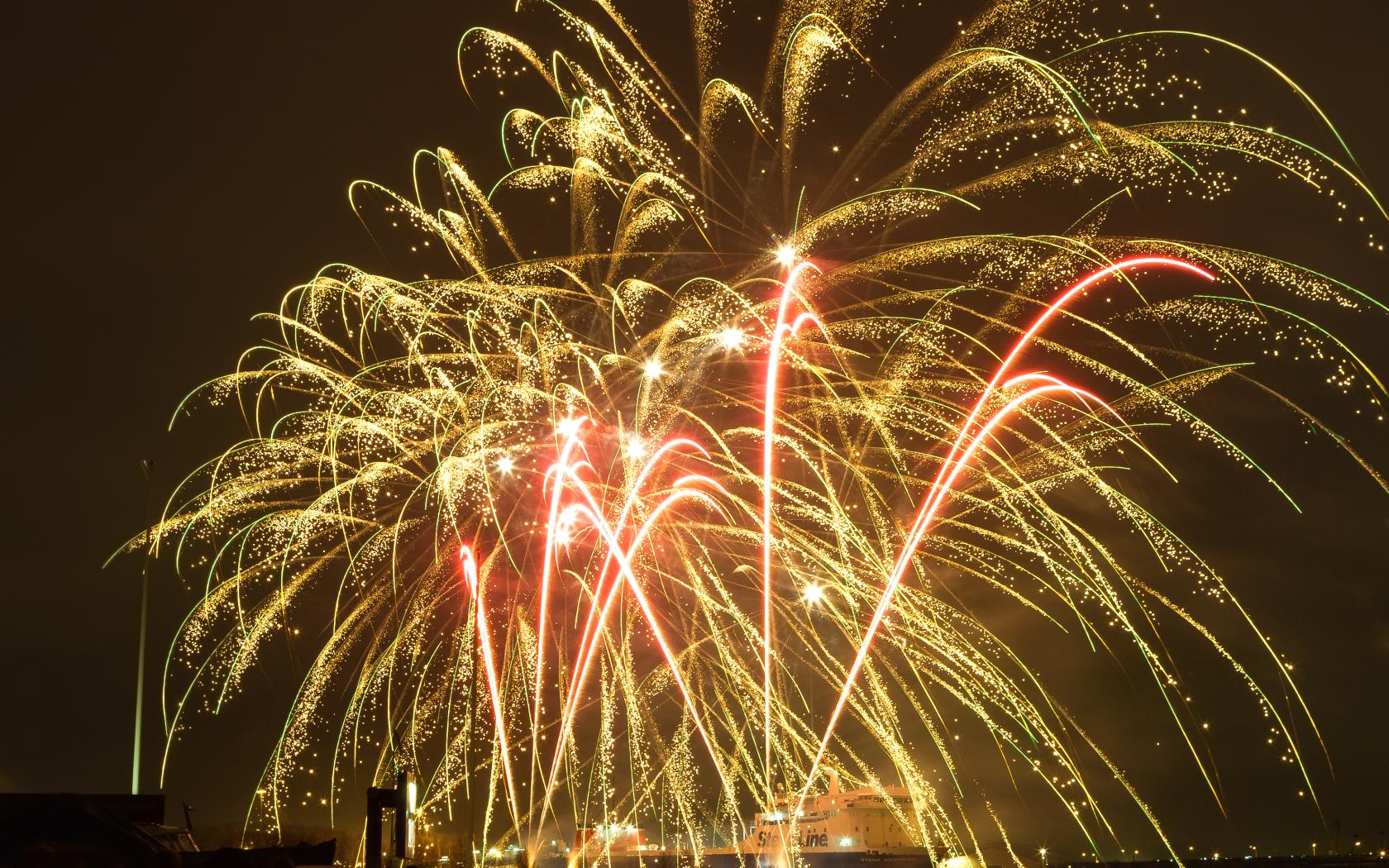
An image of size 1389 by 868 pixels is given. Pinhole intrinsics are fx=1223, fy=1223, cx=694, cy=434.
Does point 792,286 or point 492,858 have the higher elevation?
point 792,286

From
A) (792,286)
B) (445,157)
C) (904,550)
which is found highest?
(445,157)

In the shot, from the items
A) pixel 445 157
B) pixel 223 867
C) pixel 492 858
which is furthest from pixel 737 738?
pixel 492 858

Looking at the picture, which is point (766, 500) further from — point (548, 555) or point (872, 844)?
point (872, 844)

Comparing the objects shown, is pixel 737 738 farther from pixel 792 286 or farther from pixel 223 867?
pixel 223 867

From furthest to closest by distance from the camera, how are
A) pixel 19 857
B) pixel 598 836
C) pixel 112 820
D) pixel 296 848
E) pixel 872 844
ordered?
pixel 598 836, pixel 872 844, pixel 296 848, pixel 112 820, pixel 19 857

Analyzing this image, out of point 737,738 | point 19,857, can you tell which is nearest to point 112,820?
point 19,857

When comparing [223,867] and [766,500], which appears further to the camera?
[766,500]

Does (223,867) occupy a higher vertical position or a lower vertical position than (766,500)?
lower

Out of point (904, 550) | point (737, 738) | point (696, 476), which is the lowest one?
point (737, 738)

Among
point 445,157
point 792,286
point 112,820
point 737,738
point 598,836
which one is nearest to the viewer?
point 112,820
